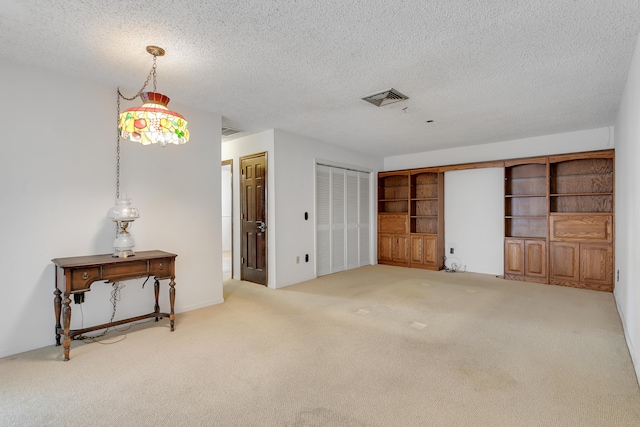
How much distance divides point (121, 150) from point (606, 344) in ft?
15.9

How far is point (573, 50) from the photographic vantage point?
2510 millimetres

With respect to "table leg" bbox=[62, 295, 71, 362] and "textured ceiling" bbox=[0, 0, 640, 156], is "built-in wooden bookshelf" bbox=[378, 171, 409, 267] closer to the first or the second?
"textured ceiling" bbox=[0, 0, 640, 156]

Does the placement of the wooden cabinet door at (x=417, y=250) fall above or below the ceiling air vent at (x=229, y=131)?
below

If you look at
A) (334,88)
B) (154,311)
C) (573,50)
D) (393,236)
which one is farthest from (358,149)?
(154,311)

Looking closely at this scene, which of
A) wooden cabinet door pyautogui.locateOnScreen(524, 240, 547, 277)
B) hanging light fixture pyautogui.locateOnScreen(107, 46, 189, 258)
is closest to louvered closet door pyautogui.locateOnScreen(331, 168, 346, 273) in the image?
wooden cabinet door pyautogui.locateOnScreen(524, 240, 547, 277)

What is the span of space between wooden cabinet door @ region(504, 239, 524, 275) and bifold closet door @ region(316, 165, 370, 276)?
8.51 feet

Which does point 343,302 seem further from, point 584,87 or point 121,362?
point 584,87

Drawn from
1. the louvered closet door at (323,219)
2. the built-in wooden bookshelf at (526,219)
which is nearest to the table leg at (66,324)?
the louvered closet door at (323,219)

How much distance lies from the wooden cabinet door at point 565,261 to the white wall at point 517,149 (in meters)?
1.52

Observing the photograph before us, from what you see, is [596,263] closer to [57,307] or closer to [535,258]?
[535,258]

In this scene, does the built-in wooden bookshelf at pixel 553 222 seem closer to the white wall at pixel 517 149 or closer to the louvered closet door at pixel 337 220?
the white wall at pixel 517 149

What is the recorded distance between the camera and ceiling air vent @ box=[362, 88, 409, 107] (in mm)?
3380

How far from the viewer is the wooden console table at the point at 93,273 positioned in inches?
100.0

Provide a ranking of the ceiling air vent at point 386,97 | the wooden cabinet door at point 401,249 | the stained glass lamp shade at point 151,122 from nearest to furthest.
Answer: the stained glass lamp shade at point 151,122, the ceiling air vent at point 386,97, the wooden cabinet door at point 401,249
